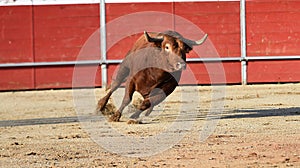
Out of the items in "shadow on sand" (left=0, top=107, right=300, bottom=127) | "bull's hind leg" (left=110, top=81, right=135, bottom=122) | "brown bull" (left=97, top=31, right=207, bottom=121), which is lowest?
"shadow on sand" (left=0, top=107, right=300, bottom=127)

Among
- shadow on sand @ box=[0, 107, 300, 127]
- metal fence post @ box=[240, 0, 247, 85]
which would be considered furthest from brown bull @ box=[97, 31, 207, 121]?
metal fence post @ box=[240, 0, 247, 85]

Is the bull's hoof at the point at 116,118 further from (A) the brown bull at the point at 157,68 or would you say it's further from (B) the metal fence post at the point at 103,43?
(B) the metal fence post at the point at 103,43

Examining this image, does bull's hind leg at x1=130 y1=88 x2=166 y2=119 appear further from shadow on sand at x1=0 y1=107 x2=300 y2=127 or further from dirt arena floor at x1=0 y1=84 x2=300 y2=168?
shadow on sand at x1=0 y1=107 x2=300 y2=127

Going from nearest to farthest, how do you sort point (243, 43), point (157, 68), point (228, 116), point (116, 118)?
point (157, 68) < point (116, 118) < point (228, 116) < point (243, 43)

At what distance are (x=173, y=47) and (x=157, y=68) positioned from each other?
276 mm

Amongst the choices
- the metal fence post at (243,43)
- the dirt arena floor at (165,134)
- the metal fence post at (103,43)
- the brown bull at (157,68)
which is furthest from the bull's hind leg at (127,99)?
the metal fence post at (243,43)

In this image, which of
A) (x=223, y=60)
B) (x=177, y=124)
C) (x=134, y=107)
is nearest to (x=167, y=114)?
(x=134, y=107)

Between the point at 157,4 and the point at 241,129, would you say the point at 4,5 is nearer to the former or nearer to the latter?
the point at 157,4

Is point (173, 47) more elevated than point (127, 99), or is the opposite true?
point (173, 47)

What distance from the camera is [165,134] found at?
6.82 m

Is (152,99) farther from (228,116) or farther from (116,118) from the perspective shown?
(228,116)

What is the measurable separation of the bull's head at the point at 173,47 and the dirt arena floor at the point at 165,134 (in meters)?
0.58

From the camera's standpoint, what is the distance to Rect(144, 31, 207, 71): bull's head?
7.88 meters

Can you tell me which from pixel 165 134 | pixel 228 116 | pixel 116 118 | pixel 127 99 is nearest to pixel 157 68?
pixel 127 99
